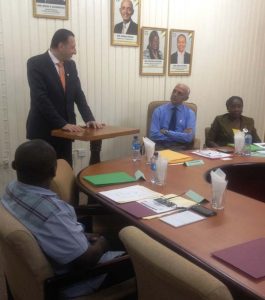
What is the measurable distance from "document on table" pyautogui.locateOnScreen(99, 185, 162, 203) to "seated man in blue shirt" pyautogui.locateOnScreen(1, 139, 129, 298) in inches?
16.6

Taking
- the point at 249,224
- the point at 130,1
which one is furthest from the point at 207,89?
the point at 249,224

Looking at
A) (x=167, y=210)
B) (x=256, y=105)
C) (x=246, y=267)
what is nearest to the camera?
(x=246, y=267)

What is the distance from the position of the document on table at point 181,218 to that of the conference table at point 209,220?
0.03 m

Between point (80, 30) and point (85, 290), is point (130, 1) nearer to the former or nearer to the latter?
point (80, 30)

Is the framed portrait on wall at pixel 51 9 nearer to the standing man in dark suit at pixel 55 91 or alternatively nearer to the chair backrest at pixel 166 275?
the standing man in dark suit at pixel 55 91

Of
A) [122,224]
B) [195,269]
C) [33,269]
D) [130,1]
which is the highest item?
[130,1]

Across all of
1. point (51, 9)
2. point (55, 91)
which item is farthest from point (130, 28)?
point (55, 91)

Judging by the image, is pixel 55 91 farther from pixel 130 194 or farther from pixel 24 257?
pixel 24 257

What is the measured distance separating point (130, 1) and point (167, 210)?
291 centimetres

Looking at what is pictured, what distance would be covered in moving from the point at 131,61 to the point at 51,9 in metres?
1.05

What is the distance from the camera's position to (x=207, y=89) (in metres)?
4.80

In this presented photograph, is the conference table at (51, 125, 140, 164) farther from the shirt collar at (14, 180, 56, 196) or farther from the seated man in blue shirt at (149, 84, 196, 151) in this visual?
the shirt collar at (14, 180, 56, 196)

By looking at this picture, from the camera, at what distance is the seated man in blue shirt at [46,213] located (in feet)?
4.43

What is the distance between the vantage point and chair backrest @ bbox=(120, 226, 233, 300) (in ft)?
2.83
